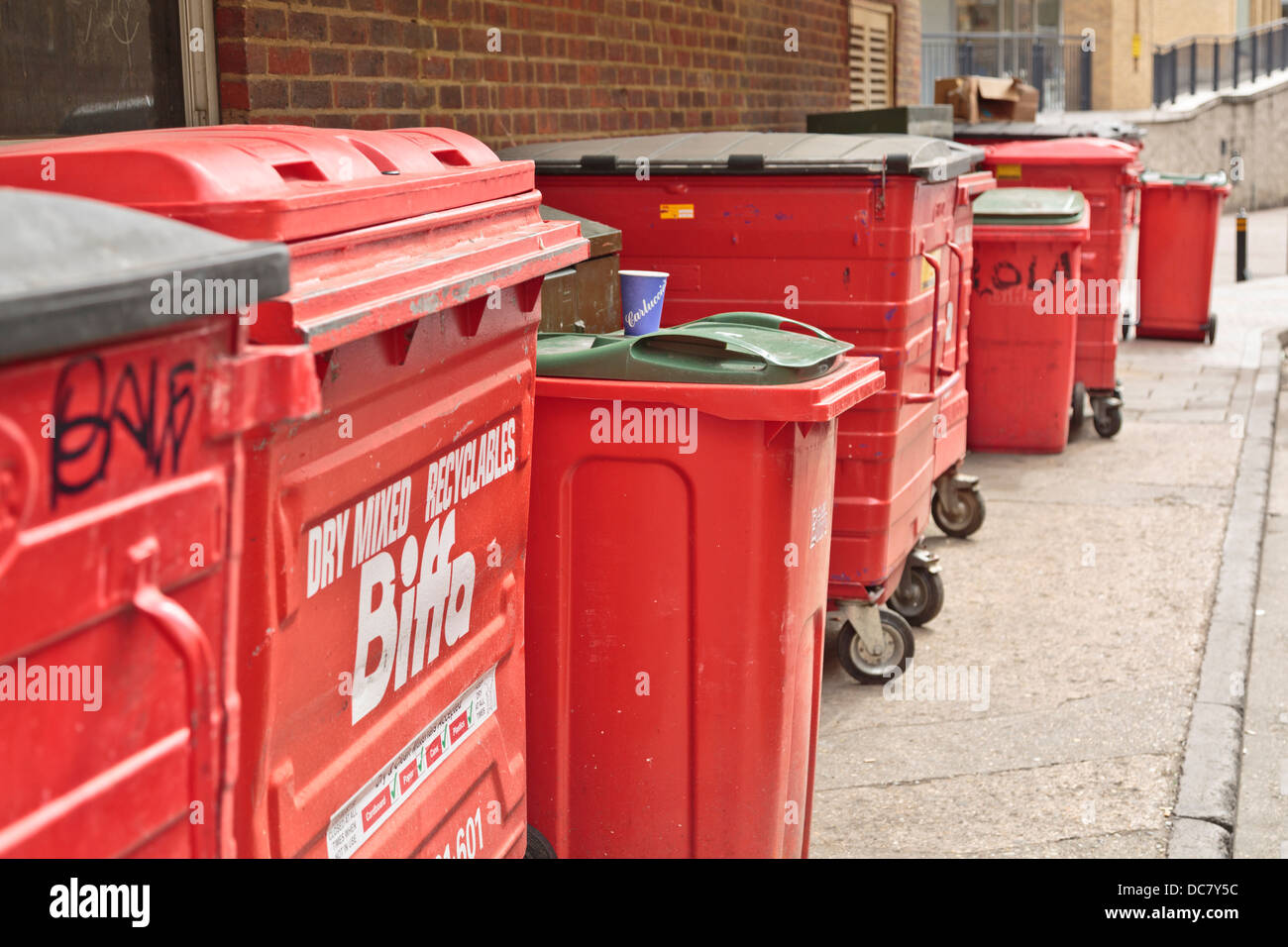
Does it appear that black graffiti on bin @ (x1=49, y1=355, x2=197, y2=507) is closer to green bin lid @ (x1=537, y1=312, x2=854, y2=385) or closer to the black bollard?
green bin lid @ (x1=537, y1=312, x2=854, y2=385)

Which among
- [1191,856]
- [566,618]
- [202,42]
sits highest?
[202,42]

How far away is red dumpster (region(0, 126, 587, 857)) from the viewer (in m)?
1.84

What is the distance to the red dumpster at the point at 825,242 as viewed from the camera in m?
4.39

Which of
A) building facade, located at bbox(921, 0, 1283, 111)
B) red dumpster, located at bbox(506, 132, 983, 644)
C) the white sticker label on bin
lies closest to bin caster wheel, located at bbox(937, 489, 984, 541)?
red dumpster, located at bbox(506, 132, 983, 644)

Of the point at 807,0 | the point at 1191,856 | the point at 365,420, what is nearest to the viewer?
the point at 365,420

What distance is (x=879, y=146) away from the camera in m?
4.50

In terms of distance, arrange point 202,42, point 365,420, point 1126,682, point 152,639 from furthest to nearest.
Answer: point 1126,682 → point 202,42 → point 365,420 → point 152,639

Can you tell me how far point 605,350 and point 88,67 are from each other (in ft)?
5.69

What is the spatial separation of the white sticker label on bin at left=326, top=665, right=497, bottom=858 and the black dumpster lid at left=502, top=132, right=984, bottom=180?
7.41 feet

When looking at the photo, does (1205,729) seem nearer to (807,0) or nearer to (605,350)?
(605,350)

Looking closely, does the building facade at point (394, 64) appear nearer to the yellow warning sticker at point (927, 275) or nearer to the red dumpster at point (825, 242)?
the red dumpster at point (825, 242)

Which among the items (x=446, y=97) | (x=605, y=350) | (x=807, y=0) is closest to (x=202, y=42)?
(x=446, y=97)

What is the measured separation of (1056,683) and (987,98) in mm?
7075

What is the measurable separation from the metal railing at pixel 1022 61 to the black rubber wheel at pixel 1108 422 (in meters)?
17.1
